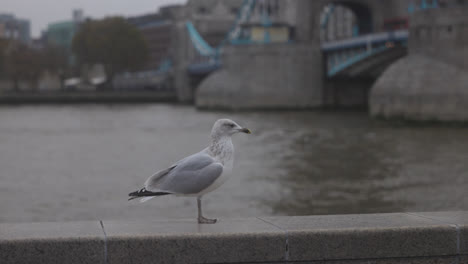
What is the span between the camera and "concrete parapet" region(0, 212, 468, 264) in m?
3.66

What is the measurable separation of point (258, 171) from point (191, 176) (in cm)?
1062

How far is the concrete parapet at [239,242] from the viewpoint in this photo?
3.66 m

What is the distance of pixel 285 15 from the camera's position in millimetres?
45344

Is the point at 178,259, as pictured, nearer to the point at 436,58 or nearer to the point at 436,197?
the point at 436,197

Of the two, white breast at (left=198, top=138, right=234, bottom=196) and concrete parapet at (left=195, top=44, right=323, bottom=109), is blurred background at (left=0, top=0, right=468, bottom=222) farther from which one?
white breast at (left=198, top=138, right=234, bottom=196)

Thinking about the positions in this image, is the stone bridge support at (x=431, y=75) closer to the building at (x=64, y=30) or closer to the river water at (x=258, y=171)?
the river water at (x=258, y=171)

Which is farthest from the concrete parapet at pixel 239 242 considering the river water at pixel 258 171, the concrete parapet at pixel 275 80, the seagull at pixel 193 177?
the concrete parapet at pixel 275 80

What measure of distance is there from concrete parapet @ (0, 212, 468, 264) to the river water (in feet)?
20.4

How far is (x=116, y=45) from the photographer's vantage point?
70.4m

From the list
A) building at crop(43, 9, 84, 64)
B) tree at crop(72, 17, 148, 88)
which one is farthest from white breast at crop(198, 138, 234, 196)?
→ building at crop(43, 9, 84, 64)

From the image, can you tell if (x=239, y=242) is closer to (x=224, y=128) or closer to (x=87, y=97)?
(x=224, y=128)

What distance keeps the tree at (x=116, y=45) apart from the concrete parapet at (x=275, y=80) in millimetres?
29781

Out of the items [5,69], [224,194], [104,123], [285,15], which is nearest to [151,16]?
[5,69]

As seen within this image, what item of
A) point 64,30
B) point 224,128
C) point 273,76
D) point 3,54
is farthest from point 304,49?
point 64,30
